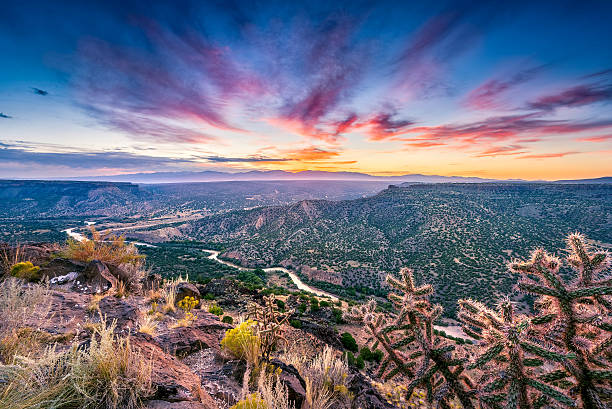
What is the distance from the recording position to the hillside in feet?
134

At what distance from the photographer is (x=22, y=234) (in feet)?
293

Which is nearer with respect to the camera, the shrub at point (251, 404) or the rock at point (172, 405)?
the rock at point (172, 405)

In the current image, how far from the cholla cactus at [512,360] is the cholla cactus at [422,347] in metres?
0.41

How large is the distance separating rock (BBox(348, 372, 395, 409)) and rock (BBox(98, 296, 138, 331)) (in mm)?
5250

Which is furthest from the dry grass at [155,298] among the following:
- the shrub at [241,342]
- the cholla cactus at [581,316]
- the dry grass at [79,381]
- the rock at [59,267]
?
the cholla cactus at [581,316]

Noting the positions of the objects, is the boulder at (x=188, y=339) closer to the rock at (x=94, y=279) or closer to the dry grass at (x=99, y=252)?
the rock at (x=94, y=279)

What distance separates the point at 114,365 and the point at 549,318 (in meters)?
6.16

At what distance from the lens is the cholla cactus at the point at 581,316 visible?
319 cm

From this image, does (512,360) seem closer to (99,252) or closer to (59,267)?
(59,267)

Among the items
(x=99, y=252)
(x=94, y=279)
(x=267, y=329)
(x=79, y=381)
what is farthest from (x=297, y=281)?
(x=79, y=381)

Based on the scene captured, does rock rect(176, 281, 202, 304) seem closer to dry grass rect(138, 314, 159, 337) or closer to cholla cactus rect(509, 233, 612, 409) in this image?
dry grass rect(138, 314, 159, 337)

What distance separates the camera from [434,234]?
180 ft

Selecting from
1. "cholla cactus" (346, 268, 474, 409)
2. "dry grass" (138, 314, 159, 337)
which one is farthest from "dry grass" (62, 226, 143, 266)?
"cholla cactus" (346, 268, 474, 409)

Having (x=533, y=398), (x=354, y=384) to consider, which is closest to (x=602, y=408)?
(x=533, y=398)
